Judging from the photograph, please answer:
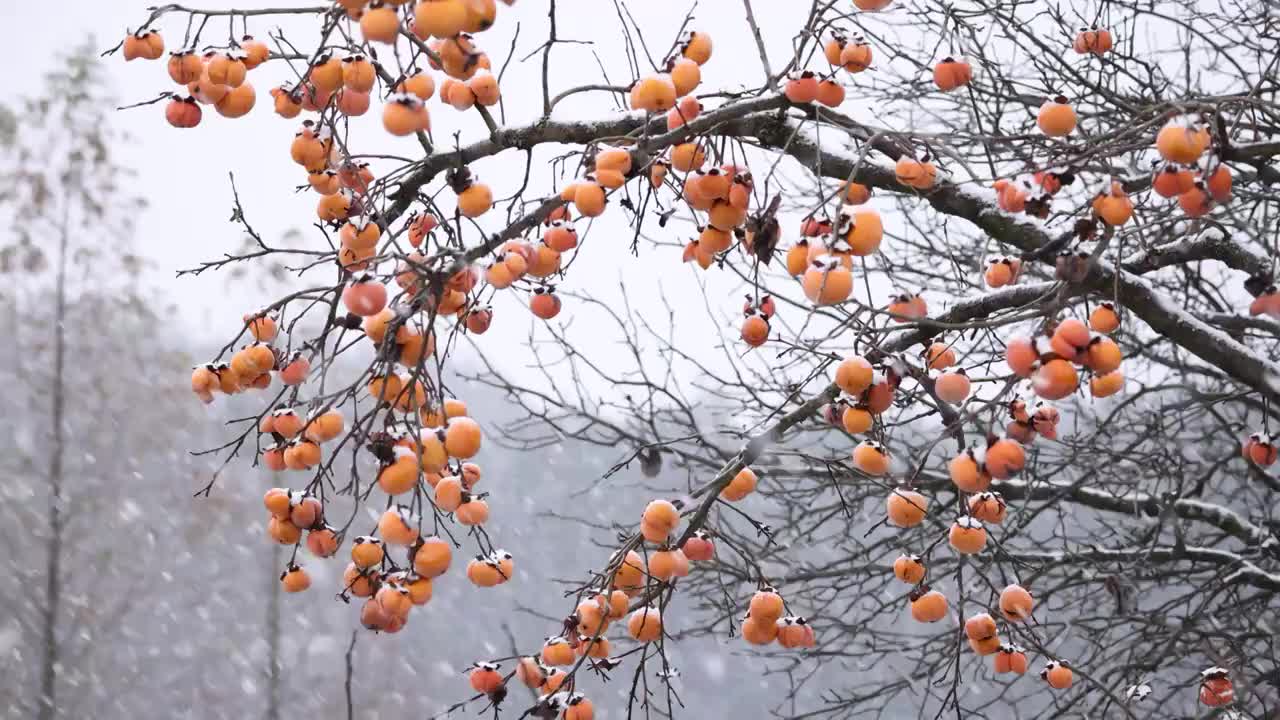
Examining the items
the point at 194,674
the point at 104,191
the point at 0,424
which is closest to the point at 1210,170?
the point at 104,191

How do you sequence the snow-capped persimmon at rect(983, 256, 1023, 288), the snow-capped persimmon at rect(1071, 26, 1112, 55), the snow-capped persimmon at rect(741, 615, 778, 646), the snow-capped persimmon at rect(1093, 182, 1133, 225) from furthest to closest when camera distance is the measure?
the snow-capped persimmon at rect(1071, 26, 1112, 55) → the snow-capped persimmon at rect(983, 256, 1023, 288) → the snow-capped persimmon at rect(741, 615, 778, 646) → the snow-capped persimmon at rect(1093, 182, 1133, 225)

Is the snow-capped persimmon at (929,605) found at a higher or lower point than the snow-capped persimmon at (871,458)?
lower

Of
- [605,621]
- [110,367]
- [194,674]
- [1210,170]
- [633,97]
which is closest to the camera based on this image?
[1210,170]

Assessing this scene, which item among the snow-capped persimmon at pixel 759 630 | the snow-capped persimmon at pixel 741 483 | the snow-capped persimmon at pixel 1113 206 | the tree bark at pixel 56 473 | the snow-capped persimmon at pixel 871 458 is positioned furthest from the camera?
the tree bark at pixel 56 473

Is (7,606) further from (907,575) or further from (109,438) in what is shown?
(907,575)

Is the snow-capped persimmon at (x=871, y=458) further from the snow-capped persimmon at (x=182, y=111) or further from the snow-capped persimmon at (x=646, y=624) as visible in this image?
the snow-capped persimmon at (x=182, y=111)

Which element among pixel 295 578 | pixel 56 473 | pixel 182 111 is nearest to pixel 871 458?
pixel 295 578

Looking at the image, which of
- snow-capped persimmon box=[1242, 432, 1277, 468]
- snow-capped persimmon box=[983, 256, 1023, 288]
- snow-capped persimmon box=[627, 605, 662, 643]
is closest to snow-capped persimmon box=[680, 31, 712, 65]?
snow-capped persimmon box=[983, 256, 1023, 288]

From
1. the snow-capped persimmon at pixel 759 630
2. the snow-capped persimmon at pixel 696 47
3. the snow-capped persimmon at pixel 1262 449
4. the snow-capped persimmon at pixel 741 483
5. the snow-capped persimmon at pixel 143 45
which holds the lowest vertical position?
the snow-capped persimmon at pixel 759 630

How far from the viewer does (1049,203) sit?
2.11 m

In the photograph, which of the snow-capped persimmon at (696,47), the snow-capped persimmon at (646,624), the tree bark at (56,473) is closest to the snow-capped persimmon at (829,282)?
the snow-capped persimmon at (696,47)

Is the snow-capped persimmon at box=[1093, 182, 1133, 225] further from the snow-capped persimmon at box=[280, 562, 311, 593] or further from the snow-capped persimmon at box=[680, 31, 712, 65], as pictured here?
the snow-capped persimmon at box=[280, 562, 311, 593]

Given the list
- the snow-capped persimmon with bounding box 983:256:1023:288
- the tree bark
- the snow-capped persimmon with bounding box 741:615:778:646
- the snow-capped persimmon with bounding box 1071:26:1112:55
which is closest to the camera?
the snow-capped persimmon with bounding box 741:615:778:646

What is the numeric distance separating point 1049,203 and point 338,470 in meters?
12.7
